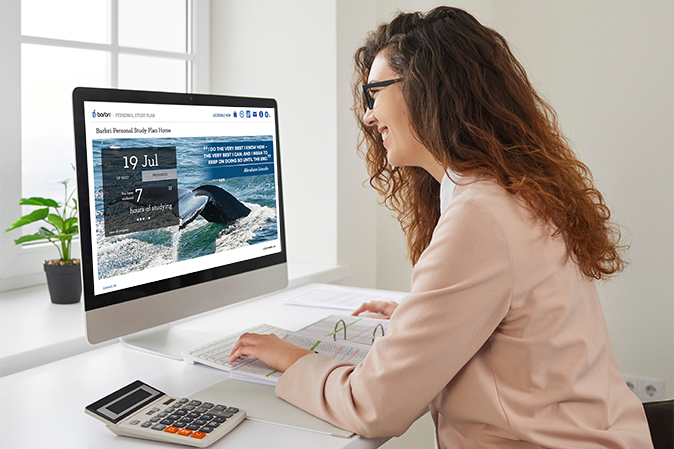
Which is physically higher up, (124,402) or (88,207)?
(88,207)

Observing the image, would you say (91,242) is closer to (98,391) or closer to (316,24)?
(98,391)

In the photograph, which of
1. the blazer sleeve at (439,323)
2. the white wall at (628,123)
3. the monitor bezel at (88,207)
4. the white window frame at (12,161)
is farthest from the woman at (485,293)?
the white wall at (628,123)

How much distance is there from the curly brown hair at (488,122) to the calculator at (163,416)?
541mm

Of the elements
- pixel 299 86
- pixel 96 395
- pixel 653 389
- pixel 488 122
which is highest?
pixel 299 86

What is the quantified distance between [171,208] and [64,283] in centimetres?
53

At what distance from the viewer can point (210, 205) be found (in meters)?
1.27

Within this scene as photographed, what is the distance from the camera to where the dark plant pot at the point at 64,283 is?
1.49 m

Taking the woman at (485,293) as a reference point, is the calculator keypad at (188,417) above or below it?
below

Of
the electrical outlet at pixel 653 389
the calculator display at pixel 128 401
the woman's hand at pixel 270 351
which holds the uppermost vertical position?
the woman's hand at pixel 270 351

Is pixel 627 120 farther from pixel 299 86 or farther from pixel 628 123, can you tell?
pixel 299 86

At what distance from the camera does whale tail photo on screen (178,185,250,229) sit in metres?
1.20

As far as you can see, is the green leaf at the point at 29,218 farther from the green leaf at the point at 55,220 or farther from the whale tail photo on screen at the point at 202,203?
the whale tail photo on screen at the point at 202,203

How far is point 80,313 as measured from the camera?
146 centimetres

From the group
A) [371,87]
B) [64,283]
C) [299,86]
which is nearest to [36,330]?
[64,283]
